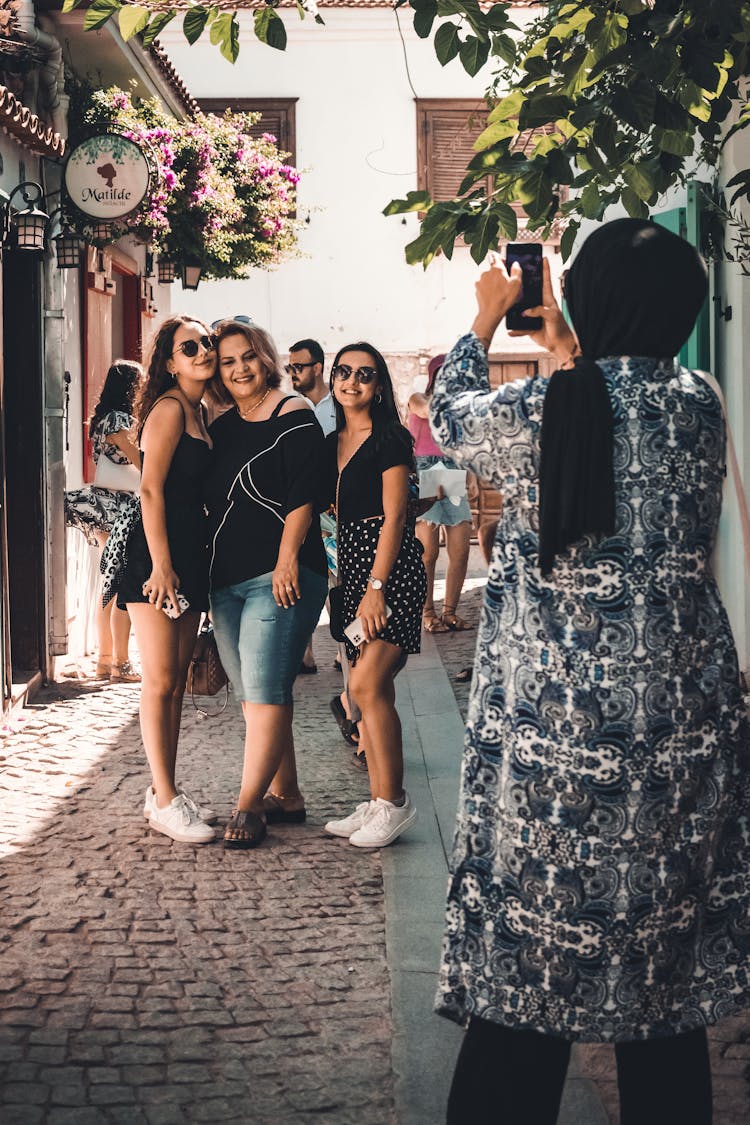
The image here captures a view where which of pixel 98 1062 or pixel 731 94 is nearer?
pixel 98 1062

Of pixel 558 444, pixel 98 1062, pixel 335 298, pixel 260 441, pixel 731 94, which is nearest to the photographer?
pixel 558 444

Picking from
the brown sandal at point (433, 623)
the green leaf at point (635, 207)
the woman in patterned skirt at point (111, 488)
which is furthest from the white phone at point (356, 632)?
the brown sandal at point (433, 623)

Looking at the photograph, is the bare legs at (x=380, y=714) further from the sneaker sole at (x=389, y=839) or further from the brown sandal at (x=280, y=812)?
the brown sandal at (x=280, y=812)

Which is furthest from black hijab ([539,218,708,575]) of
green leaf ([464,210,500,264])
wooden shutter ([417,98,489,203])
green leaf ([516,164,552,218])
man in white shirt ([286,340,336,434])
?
wooden shutter ([417,98,489,203])

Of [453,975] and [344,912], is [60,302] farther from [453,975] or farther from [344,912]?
[453,975]

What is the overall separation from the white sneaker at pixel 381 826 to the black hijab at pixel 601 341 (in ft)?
10.2

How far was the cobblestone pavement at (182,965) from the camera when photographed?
3477 millimetres

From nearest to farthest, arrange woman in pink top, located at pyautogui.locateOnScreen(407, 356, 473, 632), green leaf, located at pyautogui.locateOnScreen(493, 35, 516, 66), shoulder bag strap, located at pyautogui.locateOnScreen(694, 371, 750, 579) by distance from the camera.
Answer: shoulder bag strap, located at pyautogui.locateOnScreen(694, 371, 750, 579) → green leaf, located at pyautogui.locateOnScreen(493, 35, 516, 66) → woman in pink top, located at pyautogui.locateOnScreen(407, 356, 473, 632)

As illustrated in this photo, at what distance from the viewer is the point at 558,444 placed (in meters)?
2.56

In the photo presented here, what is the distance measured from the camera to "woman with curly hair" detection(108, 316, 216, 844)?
5.50 m

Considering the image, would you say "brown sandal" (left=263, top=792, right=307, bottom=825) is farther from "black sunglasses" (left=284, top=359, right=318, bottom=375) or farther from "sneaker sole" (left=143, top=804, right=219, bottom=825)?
"black sunglasses" (left=284, top=359, right=318, bottom=375)

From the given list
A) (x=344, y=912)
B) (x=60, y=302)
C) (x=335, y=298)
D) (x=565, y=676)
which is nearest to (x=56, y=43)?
(x=60, y=302)

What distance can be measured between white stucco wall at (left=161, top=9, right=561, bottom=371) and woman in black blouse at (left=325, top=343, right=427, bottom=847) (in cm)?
1481

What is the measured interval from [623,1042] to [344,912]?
223cm
